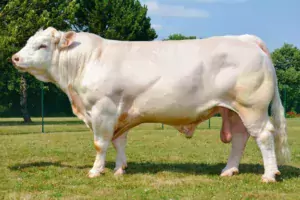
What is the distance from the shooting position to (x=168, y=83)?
25.7ft

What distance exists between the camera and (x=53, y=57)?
8477 millimetres

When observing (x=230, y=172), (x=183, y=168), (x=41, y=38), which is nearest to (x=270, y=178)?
(x=230, y=172)

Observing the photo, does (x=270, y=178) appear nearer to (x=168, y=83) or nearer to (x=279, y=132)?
(x=279, y=132)

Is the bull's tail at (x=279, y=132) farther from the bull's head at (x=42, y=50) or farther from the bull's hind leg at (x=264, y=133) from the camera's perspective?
the bull's head at (x=42, y=50)

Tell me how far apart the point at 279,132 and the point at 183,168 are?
2.10m

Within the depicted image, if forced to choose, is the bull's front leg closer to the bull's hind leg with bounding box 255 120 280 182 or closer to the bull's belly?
the bull's belly

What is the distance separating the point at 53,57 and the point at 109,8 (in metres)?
32.6

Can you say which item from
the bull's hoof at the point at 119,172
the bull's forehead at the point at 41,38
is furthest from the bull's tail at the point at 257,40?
the bull's forehead at the point at 41,38

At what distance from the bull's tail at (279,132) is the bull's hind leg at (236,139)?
1.83 ft

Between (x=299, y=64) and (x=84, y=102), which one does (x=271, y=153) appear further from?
(x=299, y=64)

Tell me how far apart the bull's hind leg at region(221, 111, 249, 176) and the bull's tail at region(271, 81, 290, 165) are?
1.83 ft

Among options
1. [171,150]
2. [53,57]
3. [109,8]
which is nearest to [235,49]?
[53,57]

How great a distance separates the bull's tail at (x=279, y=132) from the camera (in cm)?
809

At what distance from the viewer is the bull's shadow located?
874 centimetres
